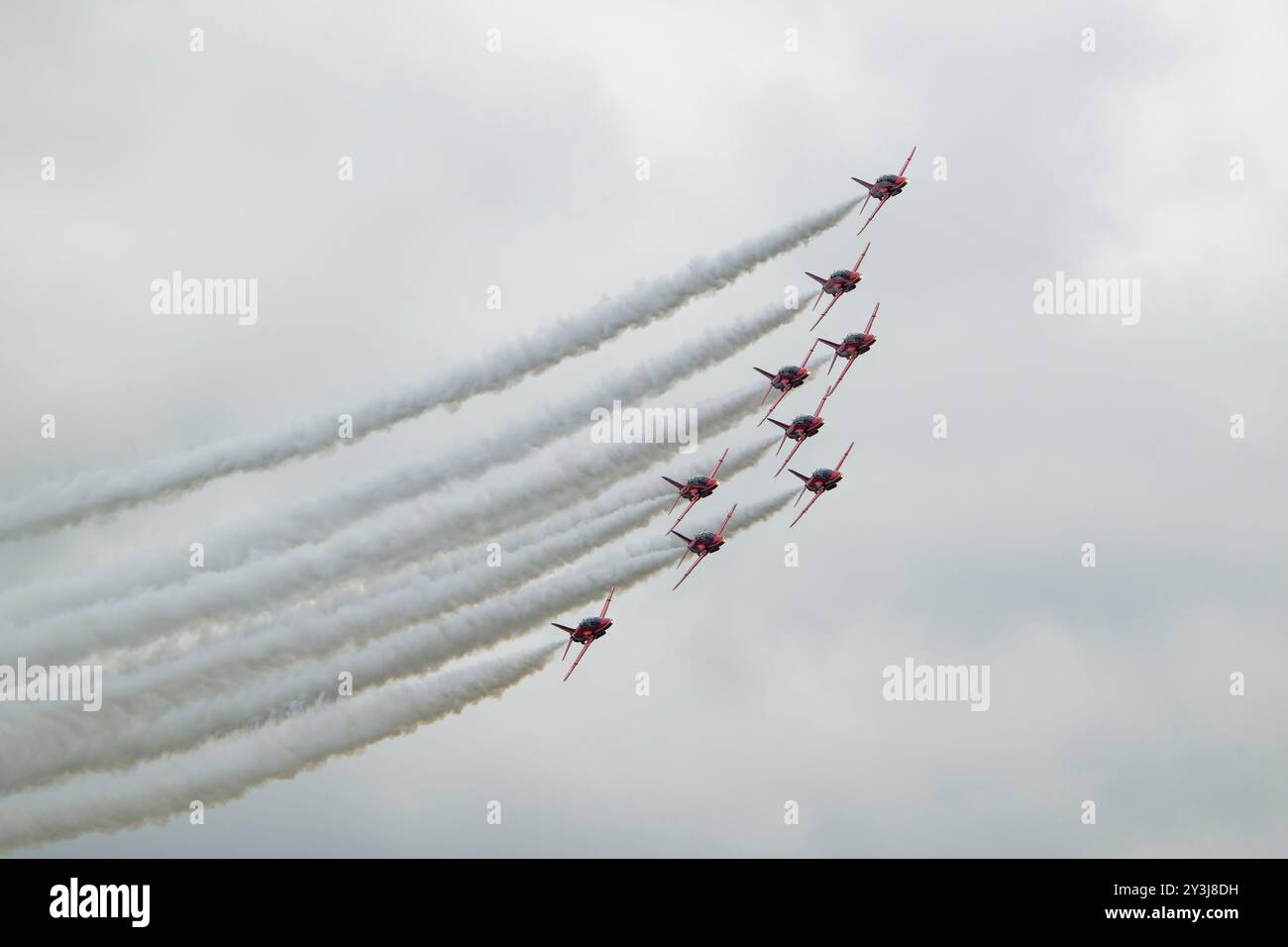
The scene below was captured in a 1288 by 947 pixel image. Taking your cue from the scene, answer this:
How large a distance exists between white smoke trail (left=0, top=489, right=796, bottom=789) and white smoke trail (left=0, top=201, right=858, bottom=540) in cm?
795

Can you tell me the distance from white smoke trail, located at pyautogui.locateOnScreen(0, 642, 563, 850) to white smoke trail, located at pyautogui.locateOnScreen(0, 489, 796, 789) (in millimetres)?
724

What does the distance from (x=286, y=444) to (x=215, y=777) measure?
14.5 meters

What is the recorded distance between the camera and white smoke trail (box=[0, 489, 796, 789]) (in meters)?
134

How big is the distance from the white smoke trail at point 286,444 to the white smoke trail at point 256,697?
26.1 feet

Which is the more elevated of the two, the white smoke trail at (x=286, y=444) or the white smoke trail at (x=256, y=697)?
the white smoke trail at (x=286, y=444)

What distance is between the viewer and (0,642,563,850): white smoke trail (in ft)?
437

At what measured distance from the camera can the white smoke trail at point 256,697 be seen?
13362 cm

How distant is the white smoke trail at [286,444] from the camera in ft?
456

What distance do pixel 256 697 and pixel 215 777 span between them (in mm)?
3513

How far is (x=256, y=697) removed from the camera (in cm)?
13462

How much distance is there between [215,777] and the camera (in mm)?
Answer: 133750

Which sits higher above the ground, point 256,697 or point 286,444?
point 286,444

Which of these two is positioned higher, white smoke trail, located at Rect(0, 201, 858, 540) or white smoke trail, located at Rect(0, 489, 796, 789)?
white smoke trail, located at Rect(0, 201, 858, 540)

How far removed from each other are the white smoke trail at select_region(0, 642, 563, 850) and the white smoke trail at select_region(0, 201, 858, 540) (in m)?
11.4
